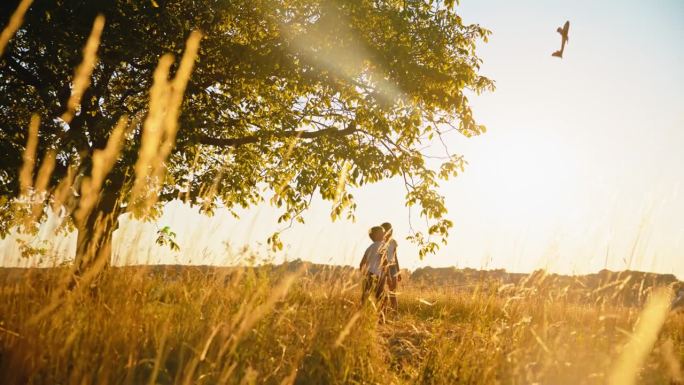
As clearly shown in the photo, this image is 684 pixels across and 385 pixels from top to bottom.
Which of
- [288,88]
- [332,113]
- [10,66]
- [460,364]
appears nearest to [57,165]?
[10,66]

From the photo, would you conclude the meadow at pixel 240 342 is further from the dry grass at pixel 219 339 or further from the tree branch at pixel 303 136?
the tree branch at pixel 303 136

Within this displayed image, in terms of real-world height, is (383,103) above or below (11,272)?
above

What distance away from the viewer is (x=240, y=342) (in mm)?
3039

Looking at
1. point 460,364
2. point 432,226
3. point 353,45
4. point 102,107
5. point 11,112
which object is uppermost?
point 353,45

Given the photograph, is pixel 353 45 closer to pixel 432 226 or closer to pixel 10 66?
pixel 432 226

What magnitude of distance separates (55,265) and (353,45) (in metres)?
6.20

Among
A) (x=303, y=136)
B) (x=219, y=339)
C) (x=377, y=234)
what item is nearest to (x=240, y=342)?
(x=219, y=339)

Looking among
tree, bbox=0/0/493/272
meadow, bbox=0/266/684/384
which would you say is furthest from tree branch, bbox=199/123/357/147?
meadow, bbox=0/266/684/384

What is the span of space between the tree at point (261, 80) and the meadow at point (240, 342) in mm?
4054

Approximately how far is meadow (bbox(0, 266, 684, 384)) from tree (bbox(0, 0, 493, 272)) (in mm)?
4054

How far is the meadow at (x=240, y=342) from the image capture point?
247cm

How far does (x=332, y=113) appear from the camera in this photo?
9.80 meters

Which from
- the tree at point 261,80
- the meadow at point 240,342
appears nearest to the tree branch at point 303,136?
the tree at point 261,80

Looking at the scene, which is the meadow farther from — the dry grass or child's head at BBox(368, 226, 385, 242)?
child's head at BBox(368, 226, 385, 242)
